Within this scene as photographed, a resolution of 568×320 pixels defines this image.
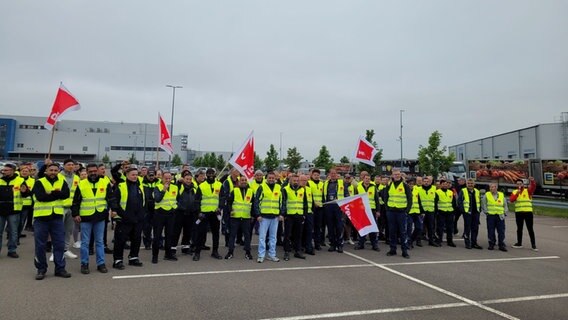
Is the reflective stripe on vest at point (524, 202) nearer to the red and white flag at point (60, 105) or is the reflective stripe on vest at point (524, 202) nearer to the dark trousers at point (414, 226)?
the dark trousers at point (414, 226)

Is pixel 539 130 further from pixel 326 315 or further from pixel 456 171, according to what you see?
pixel 326 315

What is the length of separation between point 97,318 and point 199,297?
1357 mm

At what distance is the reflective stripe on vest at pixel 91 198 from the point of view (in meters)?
6.44

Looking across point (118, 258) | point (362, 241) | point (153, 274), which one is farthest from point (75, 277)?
point (362, 241)

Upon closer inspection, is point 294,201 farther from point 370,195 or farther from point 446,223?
point 446,223

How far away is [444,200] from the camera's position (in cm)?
1005

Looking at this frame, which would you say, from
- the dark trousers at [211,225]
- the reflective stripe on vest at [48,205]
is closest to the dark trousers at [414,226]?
the dark trousers at [211,225]

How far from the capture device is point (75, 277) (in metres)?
6.08

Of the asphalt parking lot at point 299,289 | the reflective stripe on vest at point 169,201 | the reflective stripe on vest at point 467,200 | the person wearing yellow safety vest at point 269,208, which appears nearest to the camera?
the asphalt parking lot at point 299,289

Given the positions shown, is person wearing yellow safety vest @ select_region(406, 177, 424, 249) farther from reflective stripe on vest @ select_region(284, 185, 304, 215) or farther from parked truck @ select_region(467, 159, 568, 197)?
parked truck @ select_region(467, 159, 568, 197)

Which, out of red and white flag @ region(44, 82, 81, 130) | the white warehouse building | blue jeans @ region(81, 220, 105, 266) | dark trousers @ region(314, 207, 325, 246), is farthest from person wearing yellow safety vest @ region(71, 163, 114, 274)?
the white warehouse building

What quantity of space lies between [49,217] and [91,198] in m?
0.71

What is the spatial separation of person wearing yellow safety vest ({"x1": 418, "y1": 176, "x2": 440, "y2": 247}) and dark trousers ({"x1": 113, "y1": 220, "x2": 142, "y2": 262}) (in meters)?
Answer: 7.41

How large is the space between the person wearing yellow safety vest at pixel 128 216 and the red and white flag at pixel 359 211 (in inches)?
184
